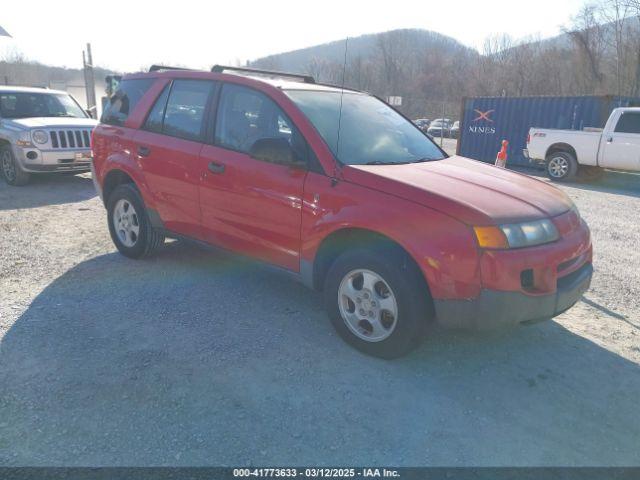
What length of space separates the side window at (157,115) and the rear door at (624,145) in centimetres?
1203

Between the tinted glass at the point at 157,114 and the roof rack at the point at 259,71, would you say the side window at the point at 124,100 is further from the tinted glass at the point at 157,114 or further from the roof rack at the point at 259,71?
the roof rack at the point at 259,71

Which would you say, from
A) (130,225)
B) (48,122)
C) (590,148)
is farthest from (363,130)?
(590,148)

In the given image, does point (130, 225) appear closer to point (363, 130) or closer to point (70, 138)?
point (363, 130)

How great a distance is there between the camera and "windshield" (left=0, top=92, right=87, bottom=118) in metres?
9.46

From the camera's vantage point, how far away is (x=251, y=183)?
12.1ft

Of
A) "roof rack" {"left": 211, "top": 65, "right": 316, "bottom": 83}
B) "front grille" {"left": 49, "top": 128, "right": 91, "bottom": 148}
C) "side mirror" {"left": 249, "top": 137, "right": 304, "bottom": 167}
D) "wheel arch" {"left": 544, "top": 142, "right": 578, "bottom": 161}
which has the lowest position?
"wheel arch" {"left": 544, "top": 142, "right": 578, "bottom": 161}

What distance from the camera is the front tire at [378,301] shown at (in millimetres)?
2982

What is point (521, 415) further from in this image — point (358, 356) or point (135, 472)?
point (135, 472)

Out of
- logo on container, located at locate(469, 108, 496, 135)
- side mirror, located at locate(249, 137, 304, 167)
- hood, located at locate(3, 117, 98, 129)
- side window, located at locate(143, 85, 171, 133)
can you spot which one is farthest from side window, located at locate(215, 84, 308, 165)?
logo on container, located at locate(469, 108, 496, 135)

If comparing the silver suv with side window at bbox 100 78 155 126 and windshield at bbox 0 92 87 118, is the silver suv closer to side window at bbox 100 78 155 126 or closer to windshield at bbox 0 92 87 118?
windshield at bbox 0 92 87 118

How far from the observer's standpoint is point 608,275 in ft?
16.6

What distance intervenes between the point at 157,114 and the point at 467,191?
3.05m

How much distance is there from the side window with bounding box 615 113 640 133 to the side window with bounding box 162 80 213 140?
1208cm

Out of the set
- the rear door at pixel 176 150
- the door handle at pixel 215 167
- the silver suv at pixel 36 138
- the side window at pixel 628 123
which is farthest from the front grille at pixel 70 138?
the side window at pixel 628 123
